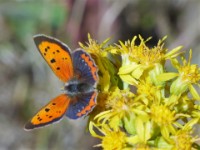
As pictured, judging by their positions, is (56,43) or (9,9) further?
(9,9)

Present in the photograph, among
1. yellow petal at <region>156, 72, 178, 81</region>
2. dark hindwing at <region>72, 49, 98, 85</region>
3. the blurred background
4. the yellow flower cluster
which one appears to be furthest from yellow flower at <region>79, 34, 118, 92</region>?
the blurred background

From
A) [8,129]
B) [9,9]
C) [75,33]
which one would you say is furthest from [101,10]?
[8,129]

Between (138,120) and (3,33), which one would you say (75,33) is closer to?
(3,33)

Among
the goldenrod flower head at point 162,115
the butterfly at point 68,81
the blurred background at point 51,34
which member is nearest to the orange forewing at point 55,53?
the butterfly at point 68,81

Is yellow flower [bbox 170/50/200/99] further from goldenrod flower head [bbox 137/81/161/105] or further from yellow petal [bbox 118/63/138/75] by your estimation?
yellow petal [bbox 118/63/138/75]

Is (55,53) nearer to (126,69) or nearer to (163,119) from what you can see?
(126,69)

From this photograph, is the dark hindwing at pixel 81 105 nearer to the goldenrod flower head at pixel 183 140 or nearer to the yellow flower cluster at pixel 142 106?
the yellow flower cluster at pixel 142 106

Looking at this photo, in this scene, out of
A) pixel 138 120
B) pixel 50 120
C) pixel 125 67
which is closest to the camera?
pixel 50 120
